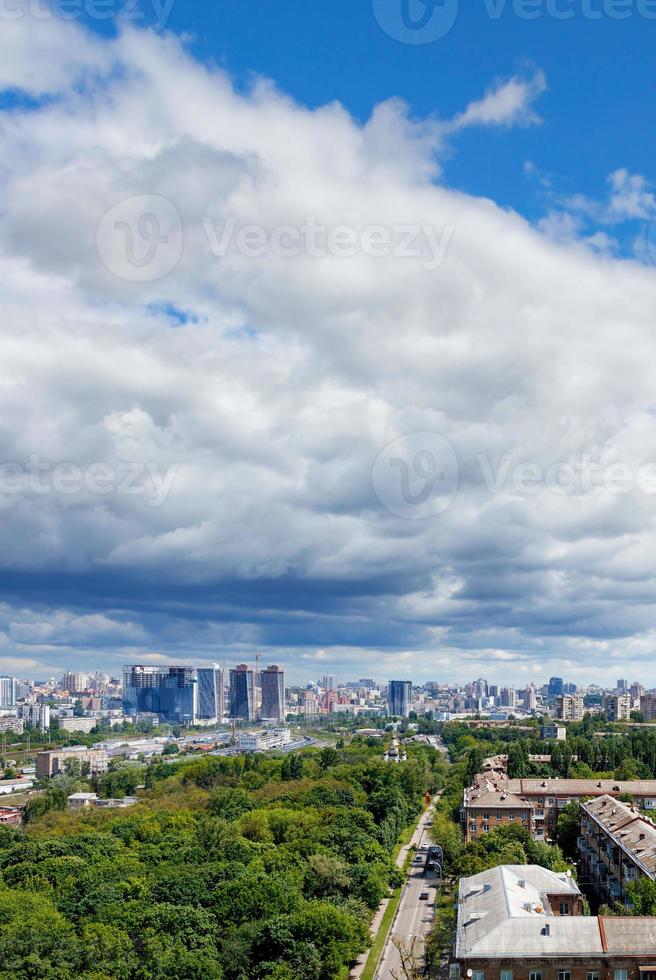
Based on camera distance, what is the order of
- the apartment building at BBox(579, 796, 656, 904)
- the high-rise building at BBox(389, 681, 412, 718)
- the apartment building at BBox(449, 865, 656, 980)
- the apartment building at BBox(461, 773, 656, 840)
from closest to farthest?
the apartment building at BBox(449, 865, 656, 980)
the apartment building at BBox(579, 796, 656, 904)
the apartment building at BBox(461, 773, 656, 840)
the high-rise building at BBox(389, 681, 412, 718)

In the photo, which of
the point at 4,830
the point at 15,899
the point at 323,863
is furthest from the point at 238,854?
the point at 4,830

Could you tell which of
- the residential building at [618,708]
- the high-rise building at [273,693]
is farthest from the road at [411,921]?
the high-rise building at [273,693]

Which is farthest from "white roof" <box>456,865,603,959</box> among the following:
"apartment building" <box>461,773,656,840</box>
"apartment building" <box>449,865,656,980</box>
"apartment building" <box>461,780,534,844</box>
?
"apartment building" <box>461,773,656,840</box>

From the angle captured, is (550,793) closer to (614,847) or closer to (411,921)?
(614,847)

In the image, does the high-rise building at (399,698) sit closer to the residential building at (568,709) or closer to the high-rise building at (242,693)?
the high-rise building at (242,693)

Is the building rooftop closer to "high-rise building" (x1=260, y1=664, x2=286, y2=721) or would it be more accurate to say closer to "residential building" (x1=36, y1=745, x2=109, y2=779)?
"residential building" (x1=36, y1=745, x2=109, y2=779)

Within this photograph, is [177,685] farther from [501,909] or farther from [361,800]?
[501,909]
